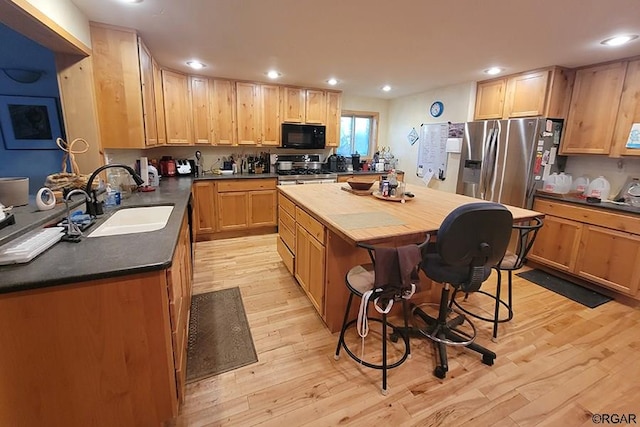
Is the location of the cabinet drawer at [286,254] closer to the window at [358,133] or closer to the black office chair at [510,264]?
the black office chair at [510,264]

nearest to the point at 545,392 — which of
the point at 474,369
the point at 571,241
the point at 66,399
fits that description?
the point at 474,369

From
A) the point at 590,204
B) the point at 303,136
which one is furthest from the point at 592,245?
the point at 303,136

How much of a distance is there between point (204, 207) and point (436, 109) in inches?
148

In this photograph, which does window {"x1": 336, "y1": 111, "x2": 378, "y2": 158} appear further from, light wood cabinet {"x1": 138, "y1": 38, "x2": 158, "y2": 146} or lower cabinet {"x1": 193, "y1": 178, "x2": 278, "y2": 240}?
light wood cabinet {"x1": 138, "y1": 38, "x2": 158, "y2": 146}

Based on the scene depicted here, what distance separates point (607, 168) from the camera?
320cm

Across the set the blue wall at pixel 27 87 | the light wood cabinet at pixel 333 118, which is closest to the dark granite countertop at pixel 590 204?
the light wood cabinet at pixel 333 118

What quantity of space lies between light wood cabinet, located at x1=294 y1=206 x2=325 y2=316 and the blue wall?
8.14 ft

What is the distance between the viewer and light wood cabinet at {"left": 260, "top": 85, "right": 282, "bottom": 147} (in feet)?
14.3

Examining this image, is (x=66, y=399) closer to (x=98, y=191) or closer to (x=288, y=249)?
(x=98, y=191)

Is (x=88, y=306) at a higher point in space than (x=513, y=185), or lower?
lower

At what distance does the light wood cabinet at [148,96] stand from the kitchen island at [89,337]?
1832 millimetres

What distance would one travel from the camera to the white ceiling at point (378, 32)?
1.96 metres

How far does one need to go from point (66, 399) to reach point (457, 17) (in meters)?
3.08

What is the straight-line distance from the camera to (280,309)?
2.46m
